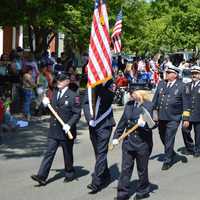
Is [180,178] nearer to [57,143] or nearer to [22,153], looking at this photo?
[57,143]

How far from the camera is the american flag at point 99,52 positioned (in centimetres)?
902

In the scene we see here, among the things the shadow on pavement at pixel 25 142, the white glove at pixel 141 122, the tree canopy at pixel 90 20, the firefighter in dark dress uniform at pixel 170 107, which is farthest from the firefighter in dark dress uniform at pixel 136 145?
the tree canopy at pixel 90 20

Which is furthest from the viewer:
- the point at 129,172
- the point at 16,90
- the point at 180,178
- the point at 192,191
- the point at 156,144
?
the point at 16,90

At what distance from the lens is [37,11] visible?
64.8 ft

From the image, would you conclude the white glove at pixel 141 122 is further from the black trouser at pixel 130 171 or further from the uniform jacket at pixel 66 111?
the uniform jacket at pixel 66 111

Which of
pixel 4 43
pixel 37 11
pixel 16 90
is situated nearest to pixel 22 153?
pixel 16 90

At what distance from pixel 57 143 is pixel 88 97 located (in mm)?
876

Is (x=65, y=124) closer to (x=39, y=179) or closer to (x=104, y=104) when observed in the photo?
(x=104, y=104)

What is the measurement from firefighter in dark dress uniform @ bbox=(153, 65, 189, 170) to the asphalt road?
0.41 metres

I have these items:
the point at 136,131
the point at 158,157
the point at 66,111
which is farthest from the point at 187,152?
the point at 136,131

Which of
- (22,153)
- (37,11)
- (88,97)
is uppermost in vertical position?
(37,11)

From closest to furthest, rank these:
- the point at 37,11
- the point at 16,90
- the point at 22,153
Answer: the point at 22,153
the point at 16,90
the point at 37,11

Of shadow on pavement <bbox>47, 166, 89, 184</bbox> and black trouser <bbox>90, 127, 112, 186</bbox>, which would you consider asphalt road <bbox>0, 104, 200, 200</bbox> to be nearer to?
shadow on pavement <bbox>47, 166, 89, 184</bbox>

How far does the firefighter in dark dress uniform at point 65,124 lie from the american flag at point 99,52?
450 millimetres
